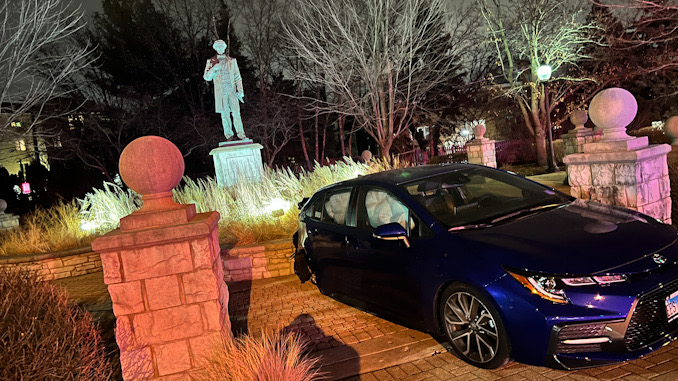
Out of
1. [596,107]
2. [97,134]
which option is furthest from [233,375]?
[97,134]

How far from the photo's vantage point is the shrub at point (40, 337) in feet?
9.66

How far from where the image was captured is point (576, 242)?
10.3 ft

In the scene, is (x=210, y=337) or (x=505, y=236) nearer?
(x=505, y=236)

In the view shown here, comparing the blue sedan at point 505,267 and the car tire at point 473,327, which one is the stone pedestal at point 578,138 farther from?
the car tire at point 473,327

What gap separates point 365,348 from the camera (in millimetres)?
3875

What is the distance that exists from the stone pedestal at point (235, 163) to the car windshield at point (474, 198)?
8.16 meters

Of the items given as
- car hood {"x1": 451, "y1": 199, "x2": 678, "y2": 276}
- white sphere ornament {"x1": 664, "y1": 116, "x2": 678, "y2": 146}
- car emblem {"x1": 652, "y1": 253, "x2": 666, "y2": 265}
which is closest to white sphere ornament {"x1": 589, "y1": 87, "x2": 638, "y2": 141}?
car hood {"x1": 451, "y1": 199, "x2": 678, "y2": 276}

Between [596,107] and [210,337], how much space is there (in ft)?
17.7

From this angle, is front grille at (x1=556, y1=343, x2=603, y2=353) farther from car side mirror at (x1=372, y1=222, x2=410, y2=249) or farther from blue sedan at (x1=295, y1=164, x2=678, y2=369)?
car side mirror at (x1=372, y1=222, x2=410, y2=249)

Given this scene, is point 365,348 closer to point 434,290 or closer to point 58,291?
point 434,290

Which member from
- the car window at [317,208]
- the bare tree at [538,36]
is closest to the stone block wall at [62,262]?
the car window at [317,208]

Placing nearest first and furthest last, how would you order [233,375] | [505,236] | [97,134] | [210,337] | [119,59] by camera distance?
1. [233,375]
2. [505,236]
3. [210,337]
4. [97,134]
5. [119,59]

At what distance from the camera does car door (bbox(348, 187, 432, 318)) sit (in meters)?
3.76

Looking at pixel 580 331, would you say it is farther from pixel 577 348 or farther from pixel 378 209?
pixel 378 209
